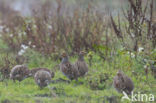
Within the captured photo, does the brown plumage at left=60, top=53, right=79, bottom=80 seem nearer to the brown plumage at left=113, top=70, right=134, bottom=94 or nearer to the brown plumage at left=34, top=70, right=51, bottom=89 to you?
the brown plumage at left=34, top=70, right=51, bottom=89

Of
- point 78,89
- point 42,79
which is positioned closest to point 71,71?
point 78,89

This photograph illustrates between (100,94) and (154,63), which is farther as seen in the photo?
(154,63)

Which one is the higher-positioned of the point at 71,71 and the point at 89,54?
the point at 89,54

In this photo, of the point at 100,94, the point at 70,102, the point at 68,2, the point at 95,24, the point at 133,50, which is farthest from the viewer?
the point at 68,2

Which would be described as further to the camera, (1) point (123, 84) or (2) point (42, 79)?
(2) point (42, 79)

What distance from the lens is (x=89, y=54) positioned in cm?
938

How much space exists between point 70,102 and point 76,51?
483 centimetres

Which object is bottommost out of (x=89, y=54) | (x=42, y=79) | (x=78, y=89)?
(x=78, y=89)

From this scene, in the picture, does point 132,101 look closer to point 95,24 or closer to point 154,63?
point 154,63

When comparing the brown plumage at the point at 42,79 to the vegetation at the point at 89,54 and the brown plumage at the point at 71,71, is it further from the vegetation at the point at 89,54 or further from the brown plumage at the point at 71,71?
the brown plumage at the point at 71,71

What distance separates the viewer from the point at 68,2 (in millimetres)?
15547

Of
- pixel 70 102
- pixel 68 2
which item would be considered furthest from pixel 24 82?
pixel 68 2

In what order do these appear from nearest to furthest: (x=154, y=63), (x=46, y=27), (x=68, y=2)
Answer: (x=154, y=63)
(x=46, y=27)
(x=68, y=2)

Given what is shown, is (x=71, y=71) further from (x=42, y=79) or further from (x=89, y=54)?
(x=89, y=54)
